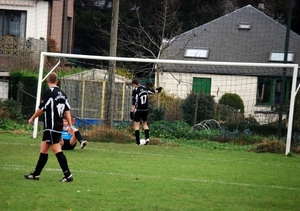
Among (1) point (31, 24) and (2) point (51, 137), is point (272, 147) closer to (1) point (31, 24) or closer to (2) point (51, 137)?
(2) point (51, 137)

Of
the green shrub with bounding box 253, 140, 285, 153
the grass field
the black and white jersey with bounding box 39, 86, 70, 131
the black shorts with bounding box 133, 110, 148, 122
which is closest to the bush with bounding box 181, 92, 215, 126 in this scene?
the black shorts with bounding box 133, 110, 148, 122

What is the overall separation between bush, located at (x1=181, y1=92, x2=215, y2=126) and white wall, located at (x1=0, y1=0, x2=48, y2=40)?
627 inches

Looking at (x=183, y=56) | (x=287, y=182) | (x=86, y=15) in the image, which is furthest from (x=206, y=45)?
(x=287, y=182)

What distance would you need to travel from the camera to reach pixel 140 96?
21266 millimetres

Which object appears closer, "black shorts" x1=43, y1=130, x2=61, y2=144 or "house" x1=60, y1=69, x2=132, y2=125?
"black shorts" x1=43, y1=130, x2=61, y2=144

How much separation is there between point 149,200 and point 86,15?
1937 inches

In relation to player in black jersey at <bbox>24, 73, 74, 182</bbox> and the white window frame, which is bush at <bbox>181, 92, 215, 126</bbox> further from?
the white window frame

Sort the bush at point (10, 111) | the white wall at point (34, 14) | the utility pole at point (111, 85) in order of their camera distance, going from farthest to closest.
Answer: the white wall at point (34, 14), the bush at point (10, 111), the utility pole at point (111, 85)

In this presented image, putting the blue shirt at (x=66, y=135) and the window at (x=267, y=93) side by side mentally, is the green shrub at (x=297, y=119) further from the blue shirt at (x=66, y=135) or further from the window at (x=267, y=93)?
the blue shirt at (x=66, y=135)

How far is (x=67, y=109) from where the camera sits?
12.6 metres

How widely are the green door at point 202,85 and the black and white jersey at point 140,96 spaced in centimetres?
606

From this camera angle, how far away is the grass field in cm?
1056

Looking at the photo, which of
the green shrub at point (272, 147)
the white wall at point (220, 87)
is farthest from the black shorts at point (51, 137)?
the white wall at point (220, 87)

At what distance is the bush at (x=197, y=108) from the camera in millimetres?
25391
